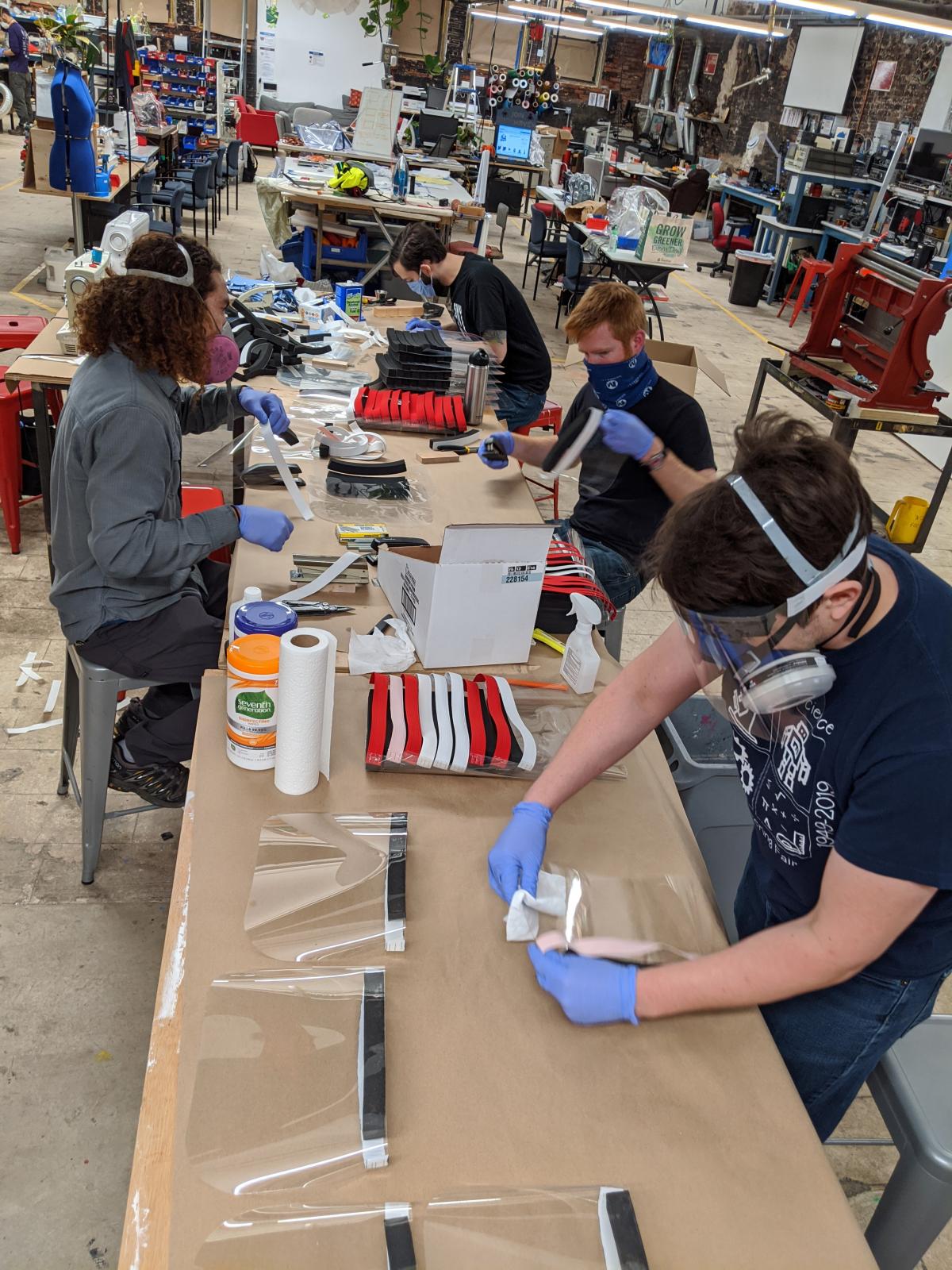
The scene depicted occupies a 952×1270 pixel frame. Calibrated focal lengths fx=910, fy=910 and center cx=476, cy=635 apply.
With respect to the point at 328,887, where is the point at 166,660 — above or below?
below

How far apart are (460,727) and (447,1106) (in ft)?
2.01

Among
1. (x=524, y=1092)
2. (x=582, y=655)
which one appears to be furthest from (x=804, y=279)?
(x=524, y=1092)

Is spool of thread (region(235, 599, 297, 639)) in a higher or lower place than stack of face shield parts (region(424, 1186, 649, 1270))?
higher

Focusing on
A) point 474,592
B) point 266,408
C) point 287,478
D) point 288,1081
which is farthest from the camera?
point 266,408

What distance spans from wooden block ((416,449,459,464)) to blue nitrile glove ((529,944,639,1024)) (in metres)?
1.82

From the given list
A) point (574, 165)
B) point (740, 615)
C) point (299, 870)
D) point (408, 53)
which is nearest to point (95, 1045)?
point (299, 870)

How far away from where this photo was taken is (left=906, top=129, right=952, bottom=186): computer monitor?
8.27m

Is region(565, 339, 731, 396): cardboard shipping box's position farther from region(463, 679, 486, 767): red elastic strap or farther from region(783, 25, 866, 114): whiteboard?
region(783, 25, 866, 114): whiteboard

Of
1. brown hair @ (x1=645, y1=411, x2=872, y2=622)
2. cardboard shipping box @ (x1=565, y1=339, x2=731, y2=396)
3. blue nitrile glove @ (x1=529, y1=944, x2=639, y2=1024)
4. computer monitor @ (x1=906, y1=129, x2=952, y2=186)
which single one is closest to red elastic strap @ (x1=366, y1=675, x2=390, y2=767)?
blue nitrile glove @ (x1=529, y1=944, x2=639, y2=1024)

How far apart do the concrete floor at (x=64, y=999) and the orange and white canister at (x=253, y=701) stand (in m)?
0.61

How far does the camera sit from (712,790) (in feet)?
6.62

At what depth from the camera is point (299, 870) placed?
118 centimetres

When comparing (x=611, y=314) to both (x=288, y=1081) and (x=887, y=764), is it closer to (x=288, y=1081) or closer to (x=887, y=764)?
(x=887, y=764)

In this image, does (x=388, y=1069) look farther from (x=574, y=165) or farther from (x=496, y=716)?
(x=574, y=165)
